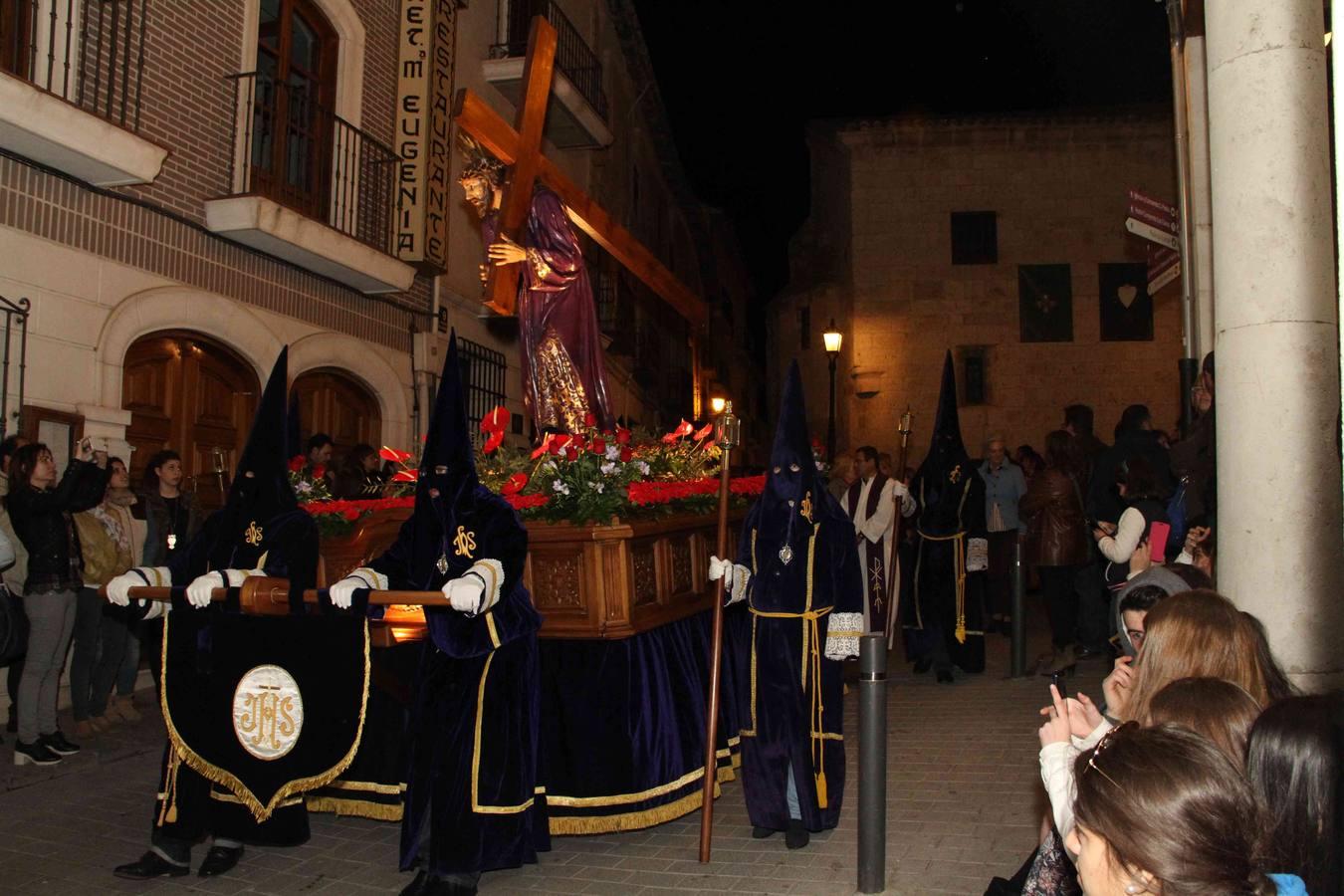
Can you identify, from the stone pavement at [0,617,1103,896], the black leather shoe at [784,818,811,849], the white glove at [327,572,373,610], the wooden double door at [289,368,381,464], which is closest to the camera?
the white glove at [327,572,373,610]

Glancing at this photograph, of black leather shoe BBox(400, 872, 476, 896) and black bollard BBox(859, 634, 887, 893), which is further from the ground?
black bollard BBox(859, 634, 887, 893)

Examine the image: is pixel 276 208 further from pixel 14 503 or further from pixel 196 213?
pixel 14 503

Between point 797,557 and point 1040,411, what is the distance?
21401mm

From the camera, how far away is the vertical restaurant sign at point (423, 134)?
12.7 metres

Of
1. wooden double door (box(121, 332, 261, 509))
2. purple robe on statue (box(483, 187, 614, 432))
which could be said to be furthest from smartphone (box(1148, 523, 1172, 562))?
wooden double door (box(121, 332, 261, 509))

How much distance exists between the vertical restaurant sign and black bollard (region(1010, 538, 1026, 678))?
7.13 meters

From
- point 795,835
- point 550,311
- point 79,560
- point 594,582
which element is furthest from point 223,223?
point 795,835

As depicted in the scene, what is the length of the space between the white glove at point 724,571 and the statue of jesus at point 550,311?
2.10 metres

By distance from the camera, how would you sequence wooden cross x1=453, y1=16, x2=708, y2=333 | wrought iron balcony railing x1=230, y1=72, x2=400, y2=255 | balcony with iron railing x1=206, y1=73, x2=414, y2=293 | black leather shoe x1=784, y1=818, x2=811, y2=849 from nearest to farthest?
black leather shoe x1=784, y1=818, x2=811, y2=849, wooden cross x1=453, y1=16, x2=708, y2=333, balcony with iron railing x1=206, y1=73, x2=414, y2=293, wrought iron balcony railing x1=230, y1=72, x2=400, y2=255

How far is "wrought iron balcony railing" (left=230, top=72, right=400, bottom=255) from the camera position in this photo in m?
10.8

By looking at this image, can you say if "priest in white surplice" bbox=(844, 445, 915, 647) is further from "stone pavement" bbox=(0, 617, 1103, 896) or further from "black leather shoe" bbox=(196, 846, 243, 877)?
"black leather shoe" bbox=(196, 846, 243, 877)

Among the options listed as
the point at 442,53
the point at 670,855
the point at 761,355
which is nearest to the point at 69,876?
the point at 670,855

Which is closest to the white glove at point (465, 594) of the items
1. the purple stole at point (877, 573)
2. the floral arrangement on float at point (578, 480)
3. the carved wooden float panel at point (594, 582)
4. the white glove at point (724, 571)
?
the carved wooden float panel at point (594, 582)

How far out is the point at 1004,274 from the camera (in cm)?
2608
